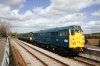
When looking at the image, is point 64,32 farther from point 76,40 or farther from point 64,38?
point 76,40

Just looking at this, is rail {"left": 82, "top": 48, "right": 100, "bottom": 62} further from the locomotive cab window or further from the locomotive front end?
the locomotive cab window

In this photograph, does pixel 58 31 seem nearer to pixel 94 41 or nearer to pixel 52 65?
pixel 52 65

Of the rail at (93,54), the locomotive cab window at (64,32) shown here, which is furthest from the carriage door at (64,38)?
the rail at (93,54)

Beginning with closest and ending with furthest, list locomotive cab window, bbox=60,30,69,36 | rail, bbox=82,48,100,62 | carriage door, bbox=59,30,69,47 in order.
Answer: rail, bbox=82,48,100,62
carriage door, bbox=59,30,69,47
locomotive cab window, bbox=60,30,69,36

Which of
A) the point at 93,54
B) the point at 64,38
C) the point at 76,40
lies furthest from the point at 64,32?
the point at 93,54

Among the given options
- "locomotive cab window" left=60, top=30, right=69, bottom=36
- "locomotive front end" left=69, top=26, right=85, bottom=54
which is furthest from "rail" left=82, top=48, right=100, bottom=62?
"locomotive cab window" left=60, top=30, right=69, bottom=36

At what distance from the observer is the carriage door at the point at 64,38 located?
17195mm

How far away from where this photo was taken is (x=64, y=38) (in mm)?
17734

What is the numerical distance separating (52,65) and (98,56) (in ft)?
15.9

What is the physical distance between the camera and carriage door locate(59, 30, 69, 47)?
56.4 ft

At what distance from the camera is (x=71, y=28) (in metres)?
17.1

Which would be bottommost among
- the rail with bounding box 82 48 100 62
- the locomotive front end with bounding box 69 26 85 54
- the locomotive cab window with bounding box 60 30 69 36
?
the rail with bounding box 82 48 100 62

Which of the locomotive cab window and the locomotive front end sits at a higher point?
the locomotive cab window

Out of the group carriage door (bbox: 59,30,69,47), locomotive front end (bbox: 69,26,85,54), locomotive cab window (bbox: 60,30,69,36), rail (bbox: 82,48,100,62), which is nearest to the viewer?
rail (bbox: 82,48,100,62)
